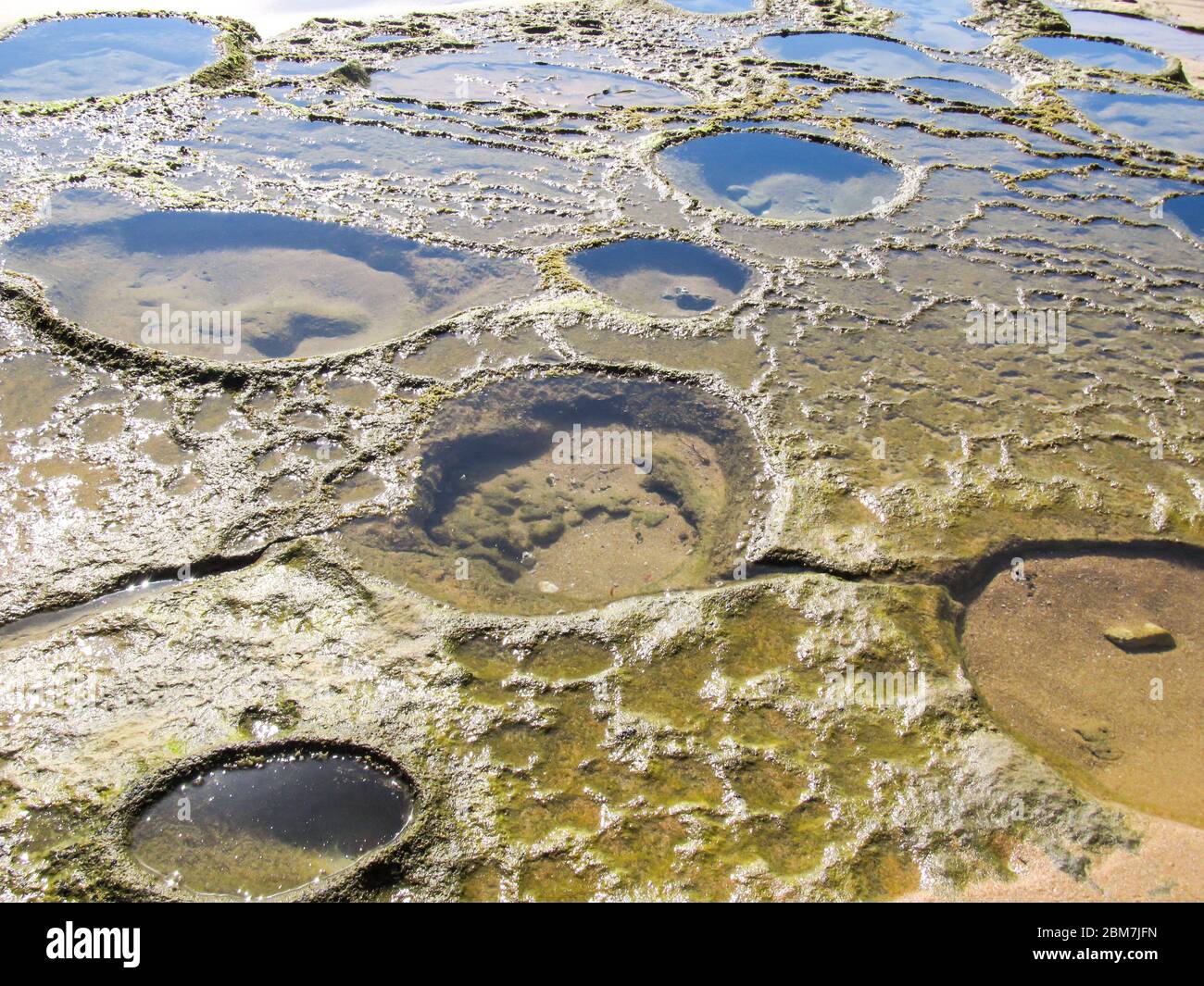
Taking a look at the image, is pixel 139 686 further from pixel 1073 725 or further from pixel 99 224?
pixel 99 224

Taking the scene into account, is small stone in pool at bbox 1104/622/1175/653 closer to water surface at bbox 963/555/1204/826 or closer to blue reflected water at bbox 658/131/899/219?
water surface at bbox 963/555/1204/826

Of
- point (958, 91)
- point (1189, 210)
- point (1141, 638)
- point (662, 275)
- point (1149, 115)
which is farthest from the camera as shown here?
point (958, 91)

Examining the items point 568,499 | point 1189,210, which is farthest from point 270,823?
point 1189,210

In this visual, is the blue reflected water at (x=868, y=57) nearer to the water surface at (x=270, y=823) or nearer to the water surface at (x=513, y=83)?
the water surface at (x=513, y=83)

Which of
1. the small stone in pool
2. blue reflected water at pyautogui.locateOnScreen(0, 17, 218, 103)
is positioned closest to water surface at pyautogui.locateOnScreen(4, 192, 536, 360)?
blue reflected water at pyautogui.locateOnScreen(0, 17, 218, 103)

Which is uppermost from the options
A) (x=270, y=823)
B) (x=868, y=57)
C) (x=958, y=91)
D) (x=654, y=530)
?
(x=868, y=57)

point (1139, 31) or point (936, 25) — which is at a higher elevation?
point (1139, 31)

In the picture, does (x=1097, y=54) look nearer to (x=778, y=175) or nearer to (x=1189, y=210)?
(x=1189, y=210)
